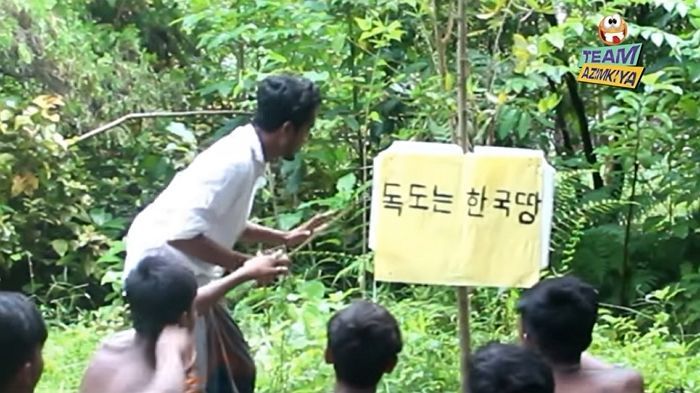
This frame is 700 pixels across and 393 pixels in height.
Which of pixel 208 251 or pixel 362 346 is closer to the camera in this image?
pixel 362 346

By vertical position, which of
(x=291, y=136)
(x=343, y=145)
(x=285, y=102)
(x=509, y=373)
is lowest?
(x=343, y=145)

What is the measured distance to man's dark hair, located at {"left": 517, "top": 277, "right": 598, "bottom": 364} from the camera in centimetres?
262

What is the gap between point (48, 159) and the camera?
579 centimetres

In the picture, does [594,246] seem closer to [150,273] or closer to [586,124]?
[586,124]

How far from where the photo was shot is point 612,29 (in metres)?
4.80

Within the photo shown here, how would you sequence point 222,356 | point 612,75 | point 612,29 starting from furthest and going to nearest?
point 612,75 → point 612,29 → point 222,356

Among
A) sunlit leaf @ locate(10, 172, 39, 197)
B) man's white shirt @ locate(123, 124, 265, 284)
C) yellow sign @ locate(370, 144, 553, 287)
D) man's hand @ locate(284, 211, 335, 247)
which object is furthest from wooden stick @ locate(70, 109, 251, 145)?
yellow sign @ locate(370, 144, 553, 287)

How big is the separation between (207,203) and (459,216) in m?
0.67

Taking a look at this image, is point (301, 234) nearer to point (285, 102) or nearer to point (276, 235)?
point (276, 235)

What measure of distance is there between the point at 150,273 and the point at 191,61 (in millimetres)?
4529

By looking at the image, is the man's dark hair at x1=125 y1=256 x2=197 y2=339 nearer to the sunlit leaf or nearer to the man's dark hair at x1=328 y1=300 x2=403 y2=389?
the man's dark hair at x1=328 y1=300 x2=403 y2=389

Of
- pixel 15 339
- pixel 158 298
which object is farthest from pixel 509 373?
pixel 15 339

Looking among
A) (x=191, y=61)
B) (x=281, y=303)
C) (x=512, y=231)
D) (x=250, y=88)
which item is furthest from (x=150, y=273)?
(x=191, y=61)

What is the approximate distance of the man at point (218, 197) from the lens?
314 cm
